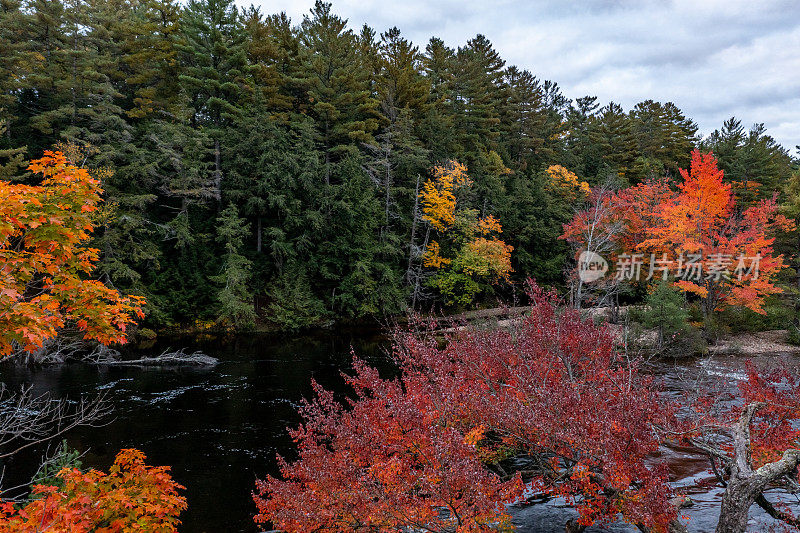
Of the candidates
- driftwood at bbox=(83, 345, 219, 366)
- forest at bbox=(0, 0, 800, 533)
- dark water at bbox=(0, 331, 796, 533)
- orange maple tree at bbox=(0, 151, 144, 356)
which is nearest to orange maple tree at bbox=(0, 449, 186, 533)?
forest at bbox=(0, 0, 800, 533)

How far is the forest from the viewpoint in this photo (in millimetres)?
5152

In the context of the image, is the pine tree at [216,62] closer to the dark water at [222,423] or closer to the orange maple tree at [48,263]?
the dark water at [222,423]

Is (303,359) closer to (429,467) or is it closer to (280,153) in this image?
(280,153)

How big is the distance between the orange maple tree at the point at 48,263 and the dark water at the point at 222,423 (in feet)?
15.3

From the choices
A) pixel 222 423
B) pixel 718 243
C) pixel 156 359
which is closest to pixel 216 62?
pixel 156 359

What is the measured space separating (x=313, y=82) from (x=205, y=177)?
8.98 metres

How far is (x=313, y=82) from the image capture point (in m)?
26.0

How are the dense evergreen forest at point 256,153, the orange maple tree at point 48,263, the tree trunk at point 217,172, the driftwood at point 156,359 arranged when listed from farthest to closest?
the tree trunk at point 217,172 < the dense evergreen forest at point 256,153 < the driftwood at point 156,359 < the orange maple tree at point 48,263

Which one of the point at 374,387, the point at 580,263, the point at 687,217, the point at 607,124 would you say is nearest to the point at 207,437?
the point at 374,387

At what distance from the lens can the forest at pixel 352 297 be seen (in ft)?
16.9

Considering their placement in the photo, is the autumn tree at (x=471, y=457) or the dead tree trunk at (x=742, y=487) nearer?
the dead tree trunk at (x=742, y=487)

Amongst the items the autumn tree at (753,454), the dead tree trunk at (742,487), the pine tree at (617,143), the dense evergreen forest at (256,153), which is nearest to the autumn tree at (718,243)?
the dense evergreen forest at (256,153)

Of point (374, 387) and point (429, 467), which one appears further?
point (374, 387)

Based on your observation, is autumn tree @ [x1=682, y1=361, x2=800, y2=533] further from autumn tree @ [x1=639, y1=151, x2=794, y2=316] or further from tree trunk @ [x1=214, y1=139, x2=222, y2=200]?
tree trunk @ [x1=214, y1=139, x2=222, y2=200]
